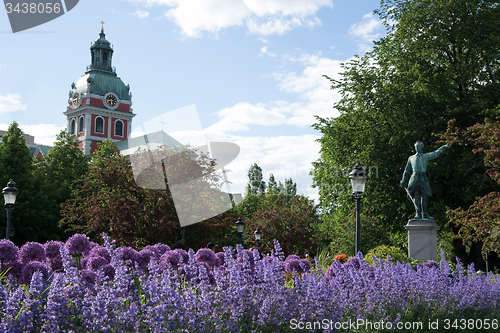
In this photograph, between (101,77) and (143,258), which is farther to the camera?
(101,77)

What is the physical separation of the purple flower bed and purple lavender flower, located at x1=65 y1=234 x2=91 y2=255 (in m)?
0.01

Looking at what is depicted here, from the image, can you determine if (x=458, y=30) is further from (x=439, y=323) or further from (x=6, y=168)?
(x=6, y=168)

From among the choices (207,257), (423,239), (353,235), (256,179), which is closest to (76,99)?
(256,179)

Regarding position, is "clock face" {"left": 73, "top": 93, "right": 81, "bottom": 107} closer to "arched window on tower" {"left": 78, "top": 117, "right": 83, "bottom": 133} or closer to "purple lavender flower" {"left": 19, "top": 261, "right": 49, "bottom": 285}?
"arched window on tower" {"left": 78, "top": 117, "right": 83, "bottom": 133}

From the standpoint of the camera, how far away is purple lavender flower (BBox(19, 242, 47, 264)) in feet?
22.3

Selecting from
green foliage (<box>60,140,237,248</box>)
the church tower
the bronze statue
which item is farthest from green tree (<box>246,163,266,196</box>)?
the bronze statue

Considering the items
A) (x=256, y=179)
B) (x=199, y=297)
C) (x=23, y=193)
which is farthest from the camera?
(x=256, y=179)

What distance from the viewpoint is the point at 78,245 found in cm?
723

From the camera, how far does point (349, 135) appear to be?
23.1m

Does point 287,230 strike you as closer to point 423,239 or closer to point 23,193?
point 23,193

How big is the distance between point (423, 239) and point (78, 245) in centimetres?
1130

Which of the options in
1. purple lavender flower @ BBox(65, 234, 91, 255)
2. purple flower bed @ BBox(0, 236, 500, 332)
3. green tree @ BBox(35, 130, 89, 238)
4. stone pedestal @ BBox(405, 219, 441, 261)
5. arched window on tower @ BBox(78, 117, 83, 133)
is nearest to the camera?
purple flower bed @ BBox(0, 236, 500, 332)

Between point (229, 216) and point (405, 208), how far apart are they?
33.3 feet

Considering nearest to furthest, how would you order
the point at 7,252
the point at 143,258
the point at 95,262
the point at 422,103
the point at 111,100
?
1. the point at 95,262
2. the point at 7,252
3. the point at 143,258
4. the point at 422,103
5. the point at 111,100
